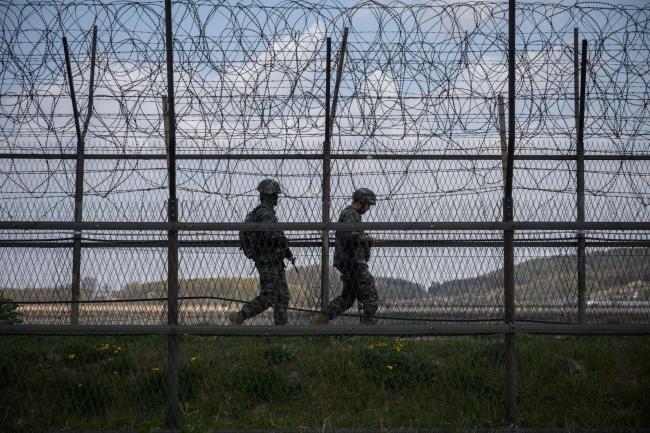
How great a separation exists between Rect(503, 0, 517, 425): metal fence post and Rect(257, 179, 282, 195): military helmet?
2.73 m

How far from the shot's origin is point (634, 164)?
8742mm

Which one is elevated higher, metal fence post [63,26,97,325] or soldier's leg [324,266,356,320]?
metal fence post [63,26,97,325]

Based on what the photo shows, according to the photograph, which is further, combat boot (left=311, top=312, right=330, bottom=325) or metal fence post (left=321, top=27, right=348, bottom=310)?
metal fence post (left=321, top=27, right=348, bottom=310)

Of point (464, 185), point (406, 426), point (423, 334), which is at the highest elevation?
point (464, 185)

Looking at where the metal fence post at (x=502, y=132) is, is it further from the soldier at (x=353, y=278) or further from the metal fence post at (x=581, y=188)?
the soldier at (x=353, y=278)

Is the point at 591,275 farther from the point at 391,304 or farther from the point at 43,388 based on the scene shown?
the point at 43,388

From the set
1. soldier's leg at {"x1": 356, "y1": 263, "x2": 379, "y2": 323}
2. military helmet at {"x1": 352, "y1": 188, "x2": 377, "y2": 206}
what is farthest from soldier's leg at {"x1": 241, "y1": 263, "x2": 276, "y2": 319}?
military helmet at {"x1": 352, "y1": 188, "x2": 377, "y2": 206}

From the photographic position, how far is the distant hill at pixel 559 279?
6.61 metres

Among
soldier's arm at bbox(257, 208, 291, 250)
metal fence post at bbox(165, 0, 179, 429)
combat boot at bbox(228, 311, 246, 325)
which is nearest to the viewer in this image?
metal fence post at bbox(165, 0, 179, 429)

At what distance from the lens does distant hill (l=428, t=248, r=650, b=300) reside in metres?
6.61

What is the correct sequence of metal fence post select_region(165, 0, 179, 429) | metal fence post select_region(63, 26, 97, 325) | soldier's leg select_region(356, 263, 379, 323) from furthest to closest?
metal fence post select_region(63, 26, 97, 325) < soldier's leg select_region(356, 263, 379, 323) < metal fence post select_region(165, 0, 179, 429)

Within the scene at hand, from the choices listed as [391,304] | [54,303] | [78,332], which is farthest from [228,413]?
[54,303]

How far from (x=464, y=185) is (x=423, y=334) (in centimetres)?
261

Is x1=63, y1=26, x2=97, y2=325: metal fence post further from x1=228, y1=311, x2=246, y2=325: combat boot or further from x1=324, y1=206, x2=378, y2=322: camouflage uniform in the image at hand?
x1=324, y1=206, x2=378, y2=322: camouflage uniform
